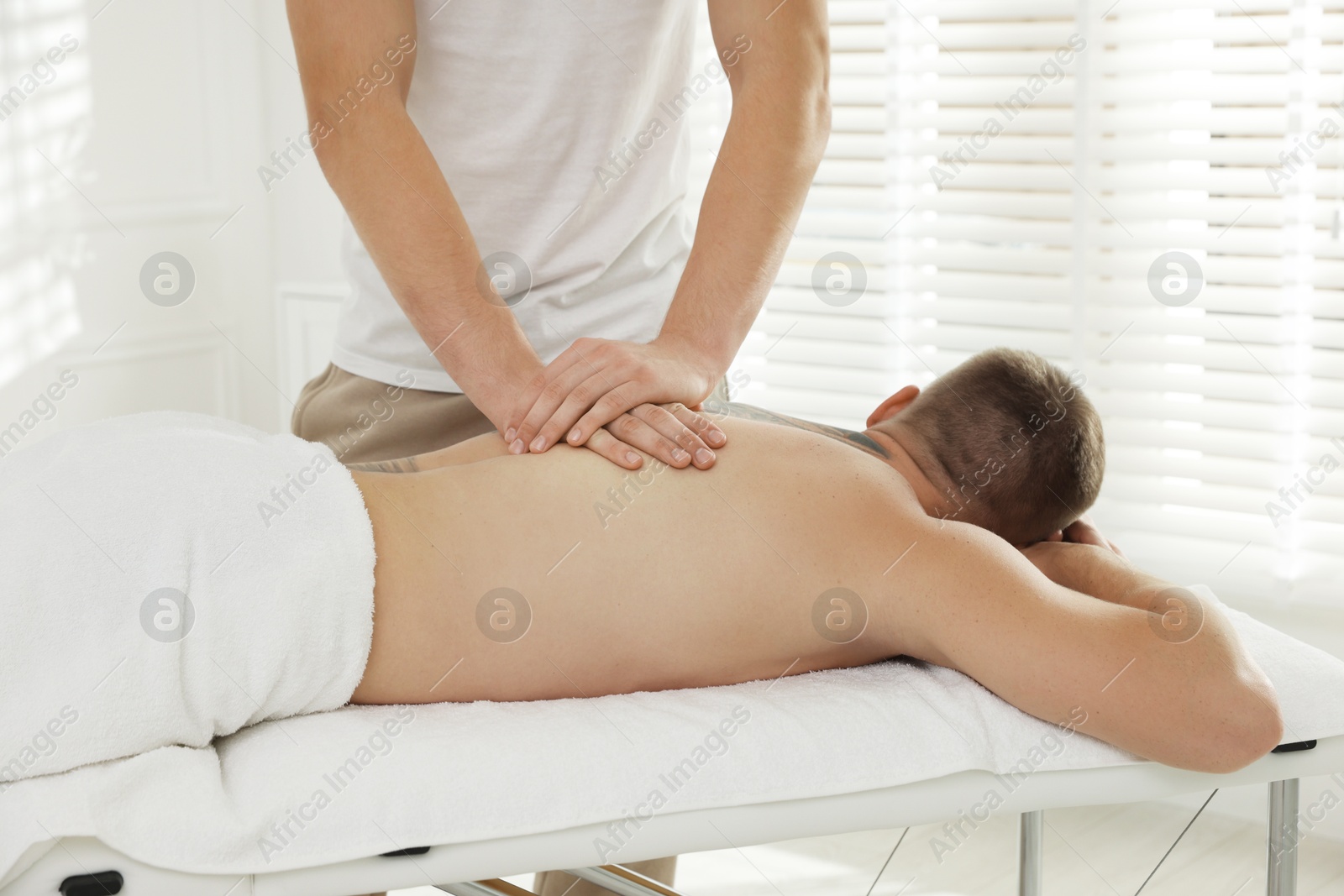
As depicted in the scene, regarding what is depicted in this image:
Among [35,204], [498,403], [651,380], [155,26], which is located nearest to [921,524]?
[651,380]

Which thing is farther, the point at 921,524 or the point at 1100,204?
the point at 1100,204

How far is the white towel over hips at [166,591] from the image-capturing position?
93cm

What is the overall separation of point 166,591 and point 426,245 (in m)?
0.53

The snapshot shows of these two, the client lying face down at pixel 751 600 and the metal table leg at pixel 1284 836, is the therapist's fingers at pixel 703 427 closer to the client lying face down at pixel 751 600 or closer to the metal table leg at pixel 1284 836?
the client lying face down at pixel 751 600

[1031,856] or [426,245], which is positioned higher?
[426,245]

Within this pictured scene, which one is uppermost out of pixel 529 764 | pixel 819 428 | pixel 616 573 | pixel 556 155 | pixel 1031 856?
pixel 556 155

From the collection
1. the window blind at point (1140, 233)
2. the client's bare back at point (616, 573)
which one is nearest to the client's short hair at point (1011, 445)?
the client's bare back at point (616, 573)

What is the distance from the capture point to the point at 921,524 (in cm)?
114

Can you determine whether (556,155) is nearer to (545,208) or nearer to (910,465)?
(545,208)

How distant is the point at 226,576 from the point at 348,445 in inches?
25.6

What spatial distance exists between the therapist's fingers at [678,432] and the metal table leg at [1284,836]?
0.69 metres

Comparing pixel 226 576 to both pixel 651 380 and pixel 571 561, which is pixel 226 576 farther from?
pixel 651 380

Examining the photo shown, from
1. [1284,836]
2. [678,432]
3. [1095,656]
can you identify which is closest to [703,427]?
[678,432]

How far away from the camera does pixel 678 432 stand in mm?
1184
